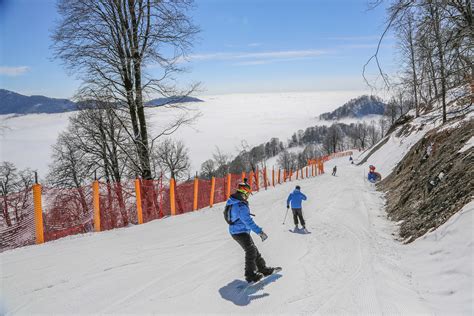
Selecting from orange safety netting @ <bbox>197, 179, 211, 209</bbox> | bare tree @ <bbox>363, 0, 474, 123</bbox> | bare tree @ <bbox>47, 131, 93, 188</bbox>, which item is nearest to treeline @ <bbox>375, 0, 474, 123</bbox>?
bare tree @ <bbox>363, 0, 474, 123</bbox>

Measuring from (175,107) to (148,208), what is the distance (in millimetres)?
4175

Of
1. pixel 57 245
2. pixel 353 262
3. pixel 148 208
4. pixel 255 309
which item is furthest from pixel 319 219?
pixel 57 245

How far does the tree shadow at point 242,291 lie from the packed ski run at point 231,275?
2 centimetres

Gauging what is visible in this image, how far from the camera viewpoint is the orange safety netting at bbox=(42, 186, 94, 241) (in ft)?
31.9

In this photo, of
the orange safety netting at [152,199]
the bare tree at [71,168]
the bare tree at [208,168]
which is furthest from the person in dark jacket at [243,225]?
the bare tree at [208,168]

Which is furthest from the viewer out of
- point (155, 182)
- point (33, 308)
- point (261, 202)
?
point (261, 202)

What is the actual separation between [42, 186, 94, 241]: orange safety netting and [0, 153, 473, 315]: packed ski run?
845 millimetres

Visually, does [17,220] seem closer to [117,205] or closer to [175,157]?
[117,205]

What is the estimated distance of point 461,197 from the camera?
23.9 feet

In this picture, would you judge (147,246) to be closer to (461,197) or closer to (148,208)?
(148,208)

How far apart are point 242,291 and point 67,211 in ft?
24.6

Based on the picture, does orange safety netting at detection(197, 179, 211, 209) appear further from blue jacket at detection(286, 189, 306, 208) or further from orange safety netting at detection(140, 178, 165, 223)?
blue jacket at detection(286, 189, 306, 208)

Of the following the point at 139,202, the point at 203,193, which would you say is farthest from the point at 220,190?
the point at 139,202

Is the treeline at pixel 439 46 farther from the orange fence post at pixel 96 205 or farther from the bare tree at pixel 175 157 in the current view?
the bare tree at pixel 175 157
